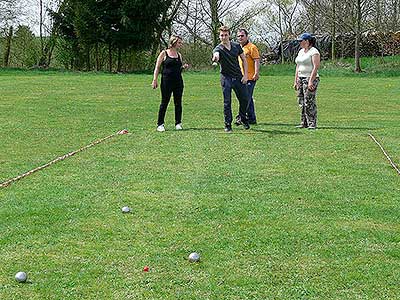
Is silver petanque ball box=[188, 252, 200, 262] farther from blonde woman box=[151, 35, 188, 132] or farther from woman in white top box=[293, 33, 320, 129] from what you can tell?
woman in white top box=[293, 33, 320, 129]

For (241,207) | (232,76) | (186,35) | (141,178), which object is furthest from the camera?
(186,35)

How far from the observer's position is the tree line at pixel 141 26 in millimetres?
37125

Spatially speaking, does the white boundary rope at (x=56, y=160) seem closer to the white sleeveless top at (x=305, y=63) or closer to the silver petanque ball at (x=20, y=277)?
the silver petanque ball at (x=20, y=277)

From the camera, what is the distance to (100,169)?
876cm

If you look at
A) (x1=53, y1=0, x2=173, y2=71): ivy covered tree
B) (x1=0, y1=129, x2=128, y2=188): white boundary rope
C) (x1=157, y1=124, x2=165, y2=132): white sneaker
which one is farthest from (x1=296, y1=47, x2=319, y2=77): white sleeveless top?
(x1=53, y1=0, x2=173, y2=71): ivy covered tree

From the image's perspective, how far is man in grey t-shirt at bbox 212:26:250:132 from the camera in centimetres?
1166

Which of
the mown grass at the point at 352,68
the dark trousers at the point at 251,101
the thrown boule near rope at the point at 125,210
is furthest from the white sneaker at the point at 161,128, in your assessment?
the mown grass at the point at 352,68

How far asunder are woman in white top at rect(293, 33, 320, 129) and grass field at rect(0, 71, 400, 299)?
1.83ft

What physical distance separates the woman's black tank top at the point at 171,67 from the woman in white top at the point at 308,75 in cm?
216

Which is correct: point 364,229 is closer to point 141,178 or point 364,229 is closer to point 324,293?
point 324,293

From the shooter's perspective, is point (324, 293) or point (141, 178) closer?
point (324, 293)

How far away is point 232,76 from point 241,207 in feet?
18.3

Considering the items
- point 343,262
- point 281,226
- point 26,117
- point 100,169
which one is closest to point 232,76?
point 100,169

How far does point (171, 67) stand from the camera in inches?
473
